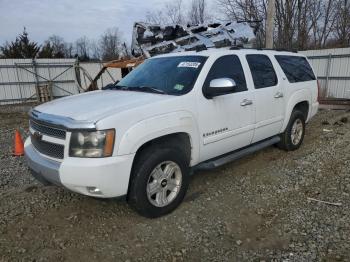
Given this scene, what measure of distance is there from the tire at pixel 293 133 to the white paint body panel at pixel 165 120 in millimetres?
483

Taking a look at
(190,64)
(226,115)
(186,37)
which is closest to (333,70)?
(186,37)

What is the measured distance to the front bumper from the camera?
3.07 meters

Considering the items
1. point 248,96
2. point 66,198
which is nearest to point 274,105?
point 248,96

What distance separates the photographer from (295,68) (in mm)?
5992

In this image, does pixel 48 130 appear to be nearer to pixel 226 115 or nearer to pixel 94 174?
pixel 94 174

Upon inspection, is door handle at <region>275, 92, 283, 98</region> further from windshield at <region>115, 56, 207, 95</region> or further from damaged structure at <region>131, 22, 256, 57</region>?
damaged structure at <region>131, 22, 256, 57</region>

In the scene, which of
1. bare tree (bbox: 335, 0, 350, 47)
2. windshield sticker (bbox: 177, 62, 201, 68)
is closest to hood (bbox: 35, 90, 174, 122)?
windshield sticker (bbox: 177, 62, 201, 68)

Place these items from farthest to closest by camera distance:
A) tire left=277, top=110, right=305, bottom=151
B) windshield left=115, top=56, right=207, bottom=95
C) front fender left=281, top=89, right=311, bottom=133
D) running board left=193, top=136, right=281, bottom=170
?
tire left=277, top=110, right=305, bottom=151 < front fender left=281, top=89, right=311, bottom=133 < running board left=193, top=136, right=281, bottom=170 < windshield left=115, top=56, right=207, bottom=95

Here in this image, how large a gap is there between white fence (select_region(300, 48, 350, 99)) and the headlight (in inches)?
580

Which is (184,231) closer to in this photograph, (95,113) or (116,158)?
(116,158)

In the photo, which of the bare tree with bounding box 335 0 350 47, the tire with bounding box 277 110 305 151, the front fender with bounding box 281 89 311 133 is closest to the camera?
the front fender with bounding box 281 89 311 133

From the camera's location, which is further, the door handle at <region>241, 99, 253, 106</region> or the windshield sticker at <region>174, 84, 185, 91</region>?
the door handle at <region>241, 99, 253, 106</region>

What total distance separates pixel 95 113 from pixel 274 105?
3.09 m

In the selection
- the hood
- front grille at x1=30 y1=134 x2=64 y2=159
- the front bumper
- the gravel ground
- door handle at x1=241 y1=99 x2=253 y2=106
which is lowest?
the gravel ground
